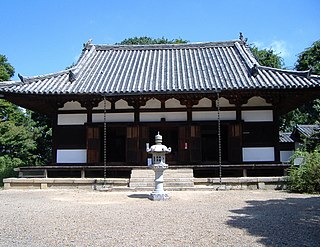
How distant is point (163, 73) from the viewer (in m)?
14.8

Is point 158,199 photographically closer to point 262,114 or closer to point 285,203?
point 285,203

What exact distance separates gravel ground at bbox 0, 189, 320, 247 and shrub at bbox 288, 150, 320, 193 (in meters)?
1.24

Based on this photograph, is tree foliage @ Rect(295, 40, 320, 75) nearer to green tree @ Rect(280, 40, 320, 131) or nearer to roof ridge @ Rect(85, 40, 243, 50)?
green tree @ Rect(280, 40, 320, 131)

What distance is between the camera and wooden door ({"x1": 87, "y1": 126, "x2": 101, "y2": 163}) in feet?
44.5

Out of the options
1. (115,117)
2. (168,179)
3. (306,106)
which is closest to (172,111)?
(115,117)

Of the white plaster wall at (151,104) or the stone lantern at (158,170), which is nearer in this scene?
the stone lantern at (158,170)

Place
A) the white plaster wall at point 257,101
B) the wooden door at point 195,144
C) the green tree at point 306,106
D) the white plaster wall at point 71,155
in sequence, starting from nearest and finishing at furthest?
the wooden door at point 195,144, the white plaster wall at point 257,101, the white plaster wall at point 71,155, the green tree at point 306,106

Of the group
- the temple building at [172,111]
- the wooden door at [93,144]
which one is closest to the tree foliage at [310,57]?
the temple building at [172,111]

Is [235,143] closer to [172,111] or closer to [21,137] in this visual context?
[172,111]

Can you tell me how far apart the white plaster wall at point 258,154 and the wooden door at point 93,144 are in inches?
242

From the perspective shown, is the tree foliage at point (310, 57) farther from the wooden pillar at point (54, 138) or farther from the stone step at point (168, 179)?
the wooden pillar at point (54, 138)

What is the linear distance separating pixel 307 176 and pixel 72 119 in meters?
9.54

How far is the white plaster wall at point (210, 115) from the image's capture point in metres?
13.6

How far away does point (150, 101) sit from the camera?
13891 mm
